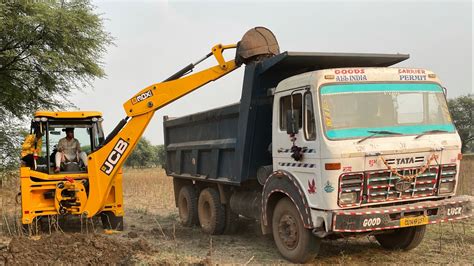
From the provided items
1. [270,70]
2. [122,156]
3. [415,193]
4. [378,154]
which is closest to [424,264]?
[415,193]

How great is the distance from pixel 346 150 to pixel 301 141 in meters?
0.69

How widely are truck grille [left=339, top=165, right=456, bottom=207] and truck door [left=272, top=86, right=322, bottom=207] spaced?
0.40 meters

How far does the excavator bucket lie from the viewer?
24.5 feet

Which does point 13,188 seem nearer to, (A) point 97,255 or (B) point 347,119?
(A) point 97,255

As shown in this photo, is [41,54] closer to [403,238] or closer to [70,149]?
[70,149]

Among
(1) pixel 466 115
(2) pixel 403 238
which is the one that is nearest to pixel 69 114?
(2) pixel 403 238

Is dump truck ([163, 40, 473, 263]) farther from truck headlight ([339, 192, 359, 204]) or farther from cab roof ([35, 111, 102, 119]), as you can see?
cab roof ([35, 111, 102, 119])

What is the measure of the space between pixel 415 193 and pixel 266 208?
2048 mm

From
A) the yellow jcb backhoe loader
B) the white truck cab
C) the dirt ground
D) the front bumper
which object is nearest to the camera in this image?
the front bumper

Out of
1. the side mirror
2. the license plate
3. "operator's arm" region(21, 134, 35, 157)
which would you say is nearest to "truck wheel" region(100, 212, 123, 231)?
"operator's arm" region(21, 134, 35, 157)

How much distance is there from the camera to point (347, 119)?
18.4 feet

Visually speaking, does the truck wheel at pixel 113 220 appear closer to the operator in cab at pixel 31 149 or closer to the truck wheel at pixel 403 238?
the operator in cab at pixel 31 149

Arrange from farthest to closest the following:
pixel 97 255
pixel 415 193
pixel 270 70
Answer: pixel 270 70 → pixel 97 255 → pixel 415 193

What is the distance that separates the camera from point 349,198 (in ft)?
17.8
